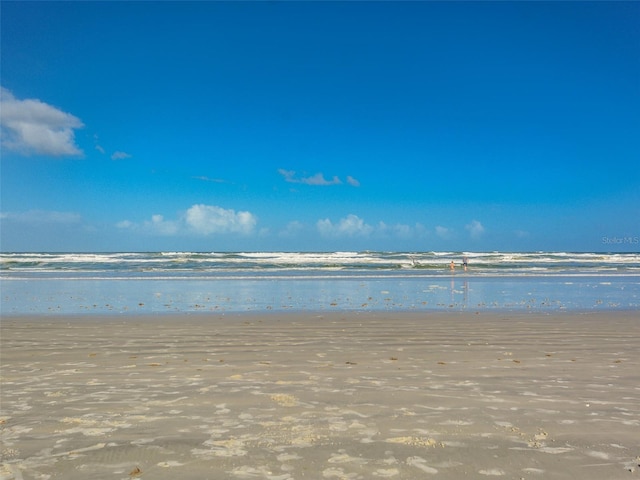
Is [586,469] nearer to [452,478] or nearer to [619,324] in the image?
[452,478]

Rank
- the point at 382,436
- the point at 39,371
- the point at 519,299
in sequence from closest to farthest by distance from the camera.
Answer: the point at 382,436 < the point at 39,371 < the point at 519,299

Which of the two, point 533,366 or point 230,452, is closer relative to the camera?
point 230,452

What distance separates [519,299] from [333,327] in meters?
9.29

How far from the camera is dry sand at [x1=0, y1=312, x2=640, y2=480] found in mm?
4012

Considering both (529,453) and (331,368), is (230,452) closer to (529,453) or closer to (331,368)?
(529,453)

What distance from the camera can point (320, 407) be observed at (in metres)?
5.40

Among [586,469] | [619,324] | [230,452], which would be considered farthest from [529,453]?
[619,324]

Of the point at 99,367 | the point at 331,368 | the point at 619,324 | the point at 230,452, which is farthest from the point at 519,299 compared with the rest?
the point at 230,452

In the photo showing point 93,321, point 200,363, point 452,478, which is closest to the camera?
point 452,478

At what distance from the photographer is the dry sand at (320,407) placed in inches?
158

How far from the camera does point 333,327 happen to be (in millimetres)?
11750

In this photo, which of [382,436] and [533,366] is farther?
[533,366]

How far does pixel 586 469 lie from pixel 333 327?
8.03 metres

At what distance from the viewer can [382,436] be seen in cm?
455
